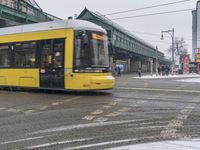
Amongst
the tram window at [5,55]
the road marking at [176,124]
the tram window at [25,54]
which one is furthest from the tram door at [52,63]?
the road marking at [176,124]

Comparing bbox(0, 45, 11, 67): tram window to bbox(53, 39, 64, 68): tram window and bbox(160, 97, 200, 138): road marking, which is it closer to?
bbox(53, 39, 64, 68): tram window

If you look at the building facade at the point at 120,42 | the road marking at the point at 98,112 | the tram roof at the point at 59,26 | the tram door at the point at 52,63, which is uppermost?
the building facade at the point at 120,42

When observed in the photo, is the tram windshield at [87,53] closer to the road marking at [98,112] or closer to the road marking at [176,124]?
the road marking at [98,112]

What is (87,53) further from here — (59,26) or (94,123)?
(94,123)

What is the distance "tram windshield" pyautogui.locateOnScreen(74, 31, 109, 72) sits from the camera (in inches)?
631

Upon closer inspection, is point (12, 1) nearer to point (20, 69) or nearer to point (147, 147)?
point (20, 69)

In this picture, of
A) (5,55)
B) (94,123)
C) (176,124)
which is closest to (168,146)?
(176,124)

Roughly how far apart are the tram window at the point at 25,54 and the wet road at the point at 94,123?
4.86m

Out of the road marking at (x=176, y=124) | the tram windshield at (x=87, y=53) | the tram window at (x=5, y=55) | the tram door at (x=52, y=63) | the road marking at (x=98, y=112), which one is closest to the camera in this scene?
the road marking at (x=176, y=124)

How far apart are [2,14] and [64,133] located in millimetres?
22564

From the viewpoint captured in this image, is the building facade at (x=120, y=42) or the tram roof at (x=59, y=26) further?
the building facade at (x=120, y=42)

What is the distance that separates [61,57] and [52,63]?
0.59m

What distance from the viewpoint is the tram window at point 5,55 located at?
19141 millimetres

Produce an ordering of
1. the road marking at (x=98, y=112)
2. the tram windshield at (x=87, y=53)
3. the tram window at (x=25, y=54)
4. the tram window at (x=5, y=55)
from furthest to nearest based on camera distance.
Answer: the tram window at (x=5, y=55)
the tram window at (x=25, y=54)
the tram windshield at (x=87, y=53)
the road marking at (x=98, y=112)
